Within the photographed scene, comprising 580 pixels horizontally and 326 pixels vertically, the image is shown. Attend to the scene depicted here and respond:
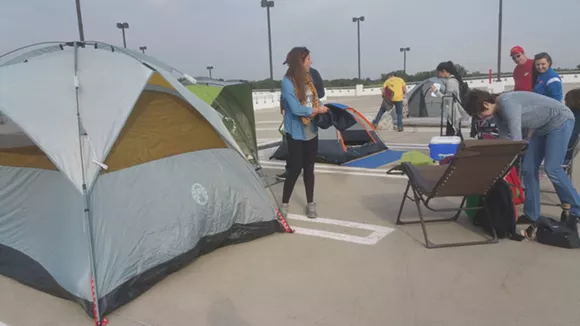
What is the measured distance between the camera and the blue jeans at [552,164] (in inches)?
149

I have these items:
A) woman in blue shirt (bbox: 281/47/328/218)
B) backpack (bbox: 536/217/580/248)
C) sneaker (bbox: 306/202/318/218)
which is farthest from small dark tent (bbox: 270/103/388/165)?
backpack (bbox: 536/217/580/248)

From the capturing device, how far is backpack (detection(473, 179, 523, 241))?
12.6ft

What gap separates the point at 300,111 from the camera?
4.27 meters

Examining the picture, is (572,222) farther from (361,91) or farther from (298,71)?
(361,91)

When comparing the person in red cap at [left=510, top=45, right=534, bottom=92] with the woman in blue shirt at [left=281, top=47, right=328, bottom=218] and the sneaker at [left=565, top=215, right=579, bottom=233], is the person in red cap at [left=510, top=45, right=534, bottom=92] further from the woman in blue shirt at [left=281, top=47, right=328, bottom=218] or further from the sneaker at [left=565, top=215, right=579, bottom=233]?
the woman in blue shirt at [left=281, top=47, right=328, bottom=218]

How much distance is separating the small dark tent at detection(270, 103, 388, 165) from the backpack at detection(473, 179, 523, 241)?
3589 mm

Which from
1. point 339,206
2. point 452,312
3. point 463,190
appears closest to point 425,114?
point 339,206

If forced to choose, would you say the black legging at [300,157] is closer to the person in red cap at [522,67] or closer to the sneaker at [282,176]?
the sneaker at [282,176]

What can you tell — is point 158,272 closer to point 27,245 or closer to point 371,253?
point 27,245

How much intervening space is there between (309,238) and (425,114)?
435 inches

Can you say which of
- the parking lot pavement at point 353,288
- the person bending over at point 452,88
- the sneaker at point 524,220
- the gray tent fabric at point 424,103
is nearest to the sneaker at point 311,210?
the parking lot pavement at point 353,288

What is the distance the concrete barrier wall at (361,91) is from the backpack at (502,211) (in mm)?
19925

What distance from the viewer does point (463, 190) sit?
3844 millimetres

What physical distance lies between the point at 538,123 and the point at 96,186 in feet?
11.8
